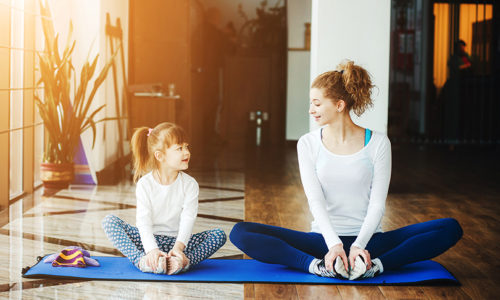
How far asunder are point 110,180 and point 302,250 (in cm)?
306

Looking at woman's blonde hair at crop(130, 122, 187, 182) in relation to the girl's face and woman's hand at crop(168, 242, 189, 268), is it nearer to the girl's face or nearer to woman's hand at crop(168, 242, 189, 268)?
the girl's face

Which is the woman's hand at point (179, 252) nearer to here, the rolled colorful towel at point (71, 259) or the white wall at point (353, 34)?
the rolled colorful towel at point (71, 259)

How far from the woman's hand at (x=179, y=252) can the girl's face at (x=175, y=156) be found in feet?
0.97

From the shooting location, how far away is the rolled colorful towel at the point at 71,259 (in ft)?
8.50

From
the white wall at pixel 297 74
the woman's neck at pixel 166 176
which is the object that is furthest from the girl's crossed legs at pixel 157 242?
the white wall at pixel 297 74

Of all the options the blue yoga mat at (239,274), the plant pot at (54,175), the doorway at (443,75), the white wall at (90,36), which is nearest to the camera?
the blue yoga mat at (239,274)

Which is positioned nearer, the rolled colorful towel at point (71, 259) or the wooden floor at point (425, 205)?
the wooden floor at point (425, 205)

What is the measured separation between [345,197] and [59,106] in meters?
2.88

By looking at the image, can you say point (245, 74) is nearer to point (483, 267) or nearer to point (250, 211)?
point (250, 211)

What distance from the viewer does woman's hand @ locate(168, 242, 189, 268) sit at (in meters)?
2.47

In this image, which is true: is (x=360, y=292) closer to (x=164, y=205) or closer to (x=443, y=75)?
(x=164, y=205)

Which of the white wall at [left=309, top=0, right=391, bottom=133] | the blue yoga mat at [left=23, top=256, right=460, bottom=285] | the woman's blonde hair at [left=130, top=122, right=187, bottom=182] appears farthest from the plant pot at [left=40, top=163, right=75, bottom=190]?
the woman's blonde hair at [left=130, top=122, right=187, bottom=182]

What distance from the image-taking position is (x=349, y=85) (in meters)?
2.47

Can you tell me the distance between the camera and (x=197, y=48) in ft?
26.3
